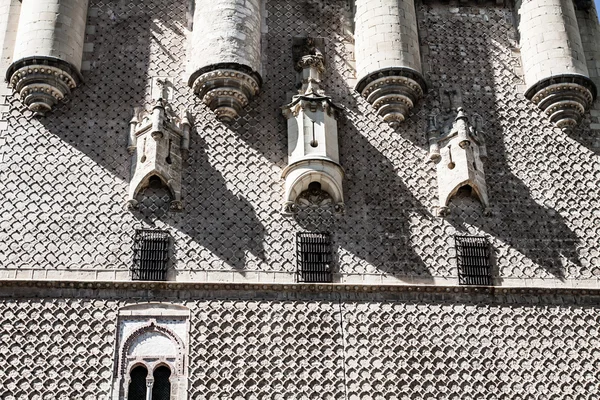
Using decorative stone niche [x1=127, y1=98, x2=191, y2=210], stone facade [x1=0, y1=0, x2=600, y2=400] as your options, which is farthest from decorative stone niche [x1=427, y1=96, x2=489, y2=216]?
decorative stone niche [x1=127, y1=98, x2=191, y2=210]

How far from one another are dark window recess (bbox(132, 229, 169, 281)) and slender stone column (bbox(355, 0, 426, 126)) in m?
3.62

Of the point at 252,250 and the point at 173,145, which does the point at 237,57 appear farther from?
the point at 252,250

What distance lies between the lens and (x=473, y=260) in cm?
1161

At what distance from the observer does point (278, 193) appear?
11.9m

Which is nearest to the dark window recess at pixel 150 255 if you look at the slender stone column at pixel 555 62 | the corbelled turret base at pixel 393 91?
the corbelled turret base at pixel 393 91

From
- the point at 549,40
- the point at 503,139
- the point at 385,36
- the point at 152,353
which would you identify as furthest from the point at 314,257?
the point at 549,40

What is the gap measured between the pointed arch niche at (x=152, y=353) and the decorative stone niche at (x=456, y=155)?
382cm

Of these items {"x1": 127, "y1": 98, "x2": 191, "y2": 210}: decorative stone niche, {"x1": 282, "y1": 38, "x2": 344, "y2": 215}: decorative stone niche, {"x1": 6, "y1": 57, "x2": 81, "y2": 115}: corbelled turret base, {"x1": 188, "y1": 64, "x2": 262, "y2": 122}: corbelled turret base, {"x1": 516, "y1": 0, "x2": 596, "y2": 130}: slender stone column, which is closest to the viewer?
{"x1": 127, "y1": 98, "x2": 191, "y2": 210}: decorative stone niche

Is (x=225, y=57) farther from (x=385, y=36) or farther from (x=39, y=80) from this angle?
(x=39, y=80)

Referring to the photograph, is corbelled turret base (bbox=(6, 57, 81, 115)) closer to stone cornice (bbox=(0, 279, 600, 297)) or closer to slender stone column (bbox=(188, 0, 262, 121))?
slender stone column (bbox=(188, 0, 262, 121))

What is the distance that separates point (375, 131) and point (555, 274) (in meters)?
3.10

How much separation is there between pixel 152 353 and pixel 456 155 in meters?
4.79

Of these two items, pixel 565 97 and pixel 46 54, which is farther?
pixel 565 97

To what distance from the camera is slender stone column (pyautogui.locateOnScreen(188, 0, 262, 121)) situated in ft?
40.4
